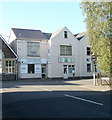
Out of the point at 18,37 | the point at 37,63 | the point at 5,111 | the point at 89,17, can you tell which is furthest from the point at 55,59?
the point at 5,111

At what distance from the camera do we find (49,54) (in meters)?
34.2

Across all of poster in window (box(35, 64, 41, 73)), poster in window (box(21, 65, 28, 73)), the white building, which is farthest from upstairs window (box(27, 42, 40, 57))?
poster in window (box(21, 65, 28, 73))

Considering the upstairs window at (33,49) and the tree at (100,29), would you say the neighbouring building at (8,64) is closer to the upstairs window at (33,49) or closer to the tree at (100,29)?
the upstairs window at (33,49)

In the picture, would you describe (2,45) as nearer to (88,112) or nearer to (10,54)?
(10,54)

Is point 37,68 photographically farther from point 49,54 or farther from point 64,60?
point 64,60

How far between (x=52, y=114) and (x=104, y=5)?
11923 millimetres

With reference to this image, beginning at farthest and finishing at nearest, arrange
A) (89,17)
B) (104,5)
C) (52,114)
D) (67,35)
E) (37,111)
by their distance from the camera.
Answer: (67,35), (89,17), (104,5), (37,111), (52,114)

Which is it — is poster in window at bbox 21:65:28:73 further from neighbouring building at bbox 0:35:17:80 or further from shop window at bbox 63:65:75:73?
shop window at bbox 63:65:75:73

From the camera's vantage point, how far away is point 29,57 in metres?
33.2

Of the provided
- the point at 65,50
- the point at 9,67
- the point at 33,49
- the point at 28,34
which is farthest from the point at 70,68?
the point at 9,67

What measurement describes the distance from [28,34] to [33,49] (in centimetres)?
289

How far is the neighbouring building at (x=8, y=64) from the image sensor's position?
31.8m

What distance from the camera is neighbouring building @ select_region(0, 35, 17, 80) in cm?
3180

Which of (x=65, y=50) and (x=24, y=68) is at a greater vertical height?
(x=65, y=50)
